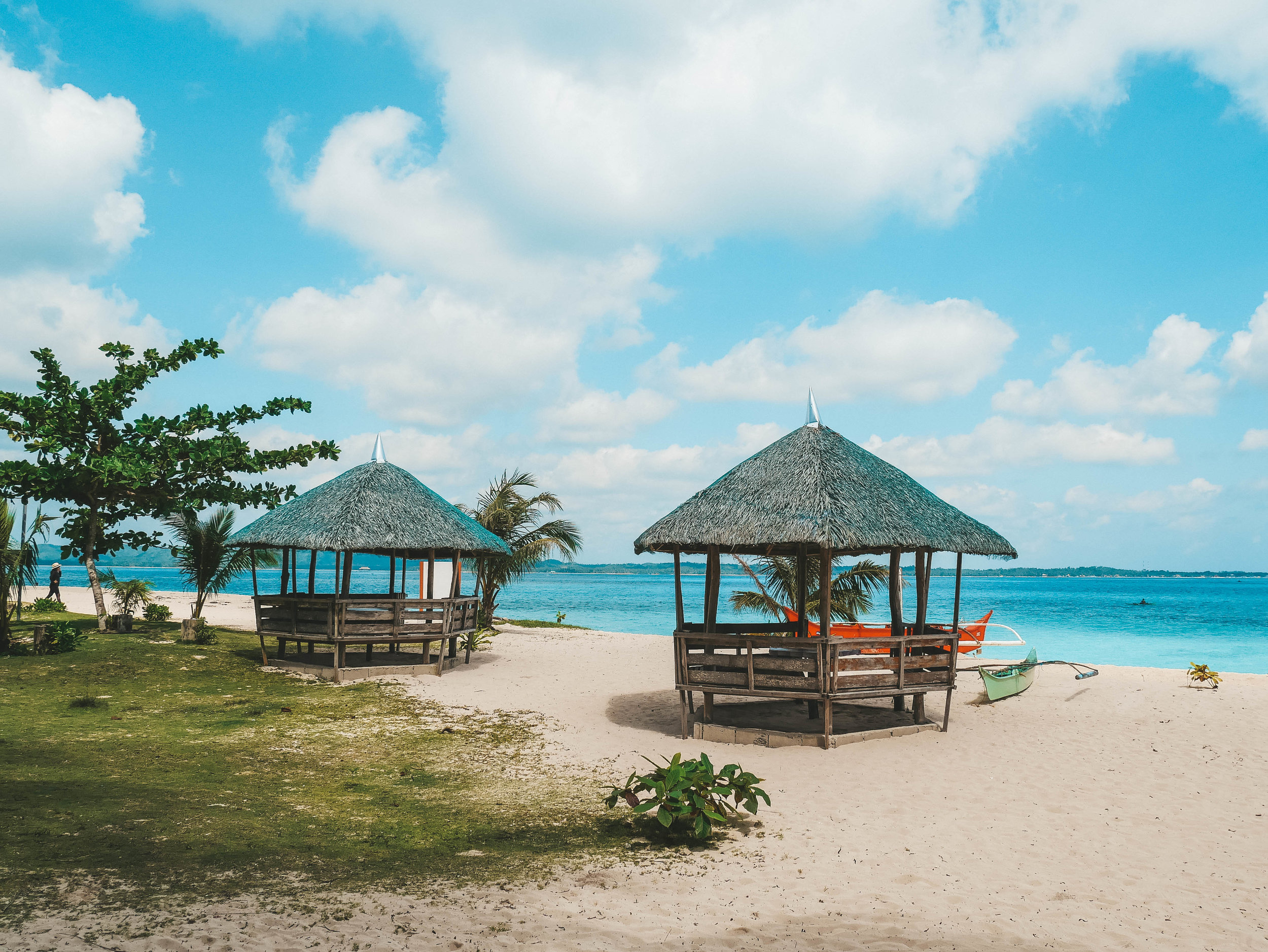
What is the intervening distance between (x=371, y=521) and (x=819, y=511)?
774cm

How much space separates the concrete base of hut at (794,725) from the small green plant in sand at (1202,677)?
226 inches

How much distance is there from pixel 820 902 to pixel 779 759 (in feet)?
11.6

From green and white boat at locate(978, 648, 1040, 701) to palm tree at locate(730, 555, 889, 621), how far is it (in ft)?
13.9

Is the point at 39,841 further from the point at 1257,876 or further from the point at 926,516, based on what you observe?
the point at 926,516

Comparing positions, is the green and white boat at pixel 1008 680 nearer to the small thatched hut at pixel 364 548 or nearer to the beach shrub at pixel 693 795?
the beach shrub at pixel 693 795

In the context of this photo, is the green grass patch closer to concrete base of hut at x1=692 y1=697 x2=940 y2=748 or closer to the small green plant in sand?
concrete base of hut at x1=692 y1=697 x2=940 y2=748

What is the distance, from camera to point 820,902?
4.73 m

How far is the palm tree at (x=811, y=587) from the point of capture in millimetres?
17625

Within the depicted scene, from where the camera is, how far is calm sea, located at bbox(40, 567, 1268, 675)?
97.3 feet

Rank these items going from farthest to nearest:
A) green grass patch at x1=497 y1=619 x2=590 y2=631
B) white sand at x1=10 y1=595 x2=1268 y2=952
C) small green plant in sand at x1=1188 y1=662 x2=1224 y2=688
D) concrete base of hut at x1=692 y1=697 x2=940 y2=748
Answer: green grass patch at x1=497 y1=619 x2=590 y2=631 < small green plant in sand at x1=1188 y1=662 x2=1224 y2=688 < concrete base of hut at x1=692 y1=697 x2=940 y2=748 < white sand at x1=10 y1=595 x2=1268 y2=952

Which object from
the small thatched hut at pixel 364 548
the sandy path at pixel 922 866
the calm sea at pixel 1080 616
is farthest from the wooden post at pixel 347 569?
the calm sea at pixel 1080 616

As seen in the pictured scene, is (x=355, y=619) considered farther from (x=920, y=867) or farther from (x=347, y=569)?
(x=920, y=867)

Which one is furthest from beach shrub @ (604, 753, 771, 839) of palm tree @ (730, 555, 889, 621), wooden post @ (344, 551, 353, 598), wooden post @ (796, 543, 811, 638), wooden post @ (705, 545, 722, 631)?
palm tree @ (730, 555, 889, 621)

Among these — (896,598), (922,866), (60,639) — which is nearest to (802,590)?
(896,598)
